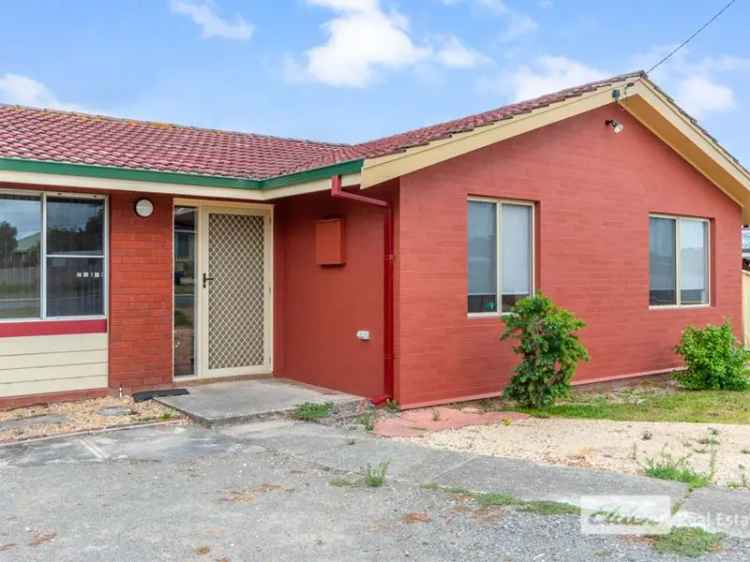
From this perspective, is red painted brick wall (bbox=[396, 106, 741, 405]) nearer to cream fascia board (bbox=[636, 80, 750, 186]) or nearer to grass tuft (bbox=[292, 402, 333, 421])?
cream fascia board (bbox=[636, 80, 750, 186])

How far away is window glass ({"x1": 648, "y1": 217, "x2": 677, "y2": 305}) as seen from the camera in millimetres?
11367

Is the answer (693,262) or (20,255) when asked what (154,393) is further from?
(693,262)

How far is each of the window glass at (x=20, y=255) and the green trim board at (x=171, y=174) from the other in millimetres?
724

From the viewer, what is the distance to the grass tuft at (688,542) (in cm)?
402

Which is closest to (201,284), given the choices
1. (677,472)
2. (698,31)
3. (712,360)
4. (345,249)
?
(345,249)

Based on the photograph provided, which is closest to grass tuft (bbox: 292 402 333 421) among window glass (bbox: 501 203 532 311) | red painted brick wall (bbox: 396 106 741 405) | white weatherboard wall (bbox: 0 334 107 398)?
red painted brick wall (bbox: 396 106 741 405)

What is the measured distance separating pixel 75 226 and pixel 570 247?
658cm

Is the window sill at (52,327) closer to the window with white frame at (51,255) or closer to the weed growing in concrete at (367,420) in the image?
the window with white frame at (51,255)

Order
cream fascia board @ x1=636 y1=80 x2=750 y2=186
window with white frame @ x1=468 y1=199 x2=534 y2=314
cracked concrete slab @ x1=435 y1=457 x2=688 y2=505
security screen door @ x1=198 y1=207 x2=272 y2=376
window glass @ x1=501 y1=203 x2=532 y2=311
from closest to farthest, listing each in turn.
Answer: cracked concrete slab @ x1=435 y1=457 x2=688 y2=505, window with white frame @ x1=468 y1=199 x2=534 y2=314, window glass @ x1=501 y1=203 x2=532 y2=311, security screen door @ x1=198 y1=207 x2=272 y2=376, cream fascia board @ x1=636 y1=80 x2=750 y2=186

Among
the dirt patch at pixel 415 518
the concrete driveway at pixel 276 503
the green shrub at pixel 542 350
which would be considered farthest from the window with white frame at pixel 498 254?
the dirt patch at pixel 415 518

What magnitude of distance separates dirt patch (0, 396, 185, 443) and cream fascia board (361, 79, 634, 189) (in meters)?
3.54

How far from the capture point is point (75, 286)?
8602 millimetres

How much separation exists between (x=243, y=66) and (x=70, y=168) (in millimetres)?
14697

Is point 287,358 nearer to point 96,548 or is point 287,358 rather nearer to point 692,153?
point 96,548
